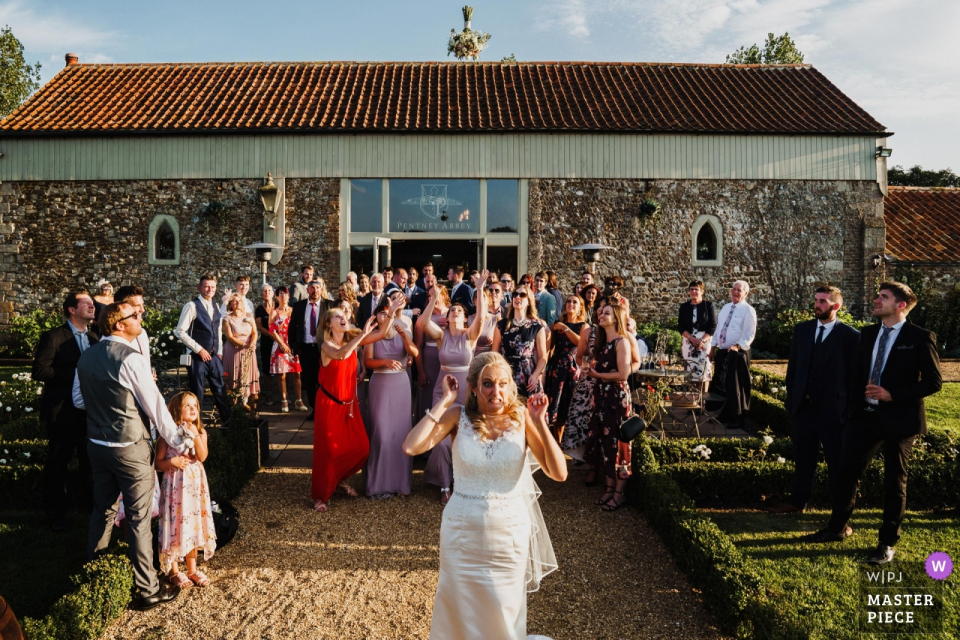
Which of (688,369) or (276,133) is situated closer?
(688,369)

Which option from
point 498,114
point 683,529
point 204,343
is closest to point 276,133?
point 498,114

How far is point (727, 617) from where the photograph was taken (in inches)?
156

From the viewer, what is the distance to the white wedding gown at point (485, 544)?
10.6 feet

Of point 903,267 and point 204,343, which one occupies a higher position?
point 903,267

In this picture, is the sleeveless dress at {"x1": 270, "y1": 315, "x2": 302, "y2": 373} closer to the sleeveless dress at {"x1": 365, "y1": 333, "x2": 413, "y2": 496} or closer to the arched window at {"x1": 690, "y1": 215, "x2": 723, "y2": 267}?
the sleeveless dress at {"x1": 365, "y1": 333, "x2": 413, "y2": 496}

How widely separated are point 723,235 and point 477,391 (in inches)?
584

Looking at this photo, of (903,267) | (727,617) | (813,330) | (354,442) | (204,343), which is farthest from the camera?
(903,267)

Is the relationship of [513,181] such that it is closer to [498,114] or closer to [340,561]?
[498,114]

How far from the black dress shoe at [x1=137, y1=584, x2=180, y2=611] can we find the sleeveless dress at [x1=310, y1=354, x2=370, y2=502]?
1.74 m

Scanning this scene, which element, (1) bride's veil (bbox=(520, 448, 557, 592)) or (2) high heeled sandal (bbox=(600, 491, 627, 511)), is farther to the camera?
(2) high heeled sandal (bbox=(600, 491, 627, 511))

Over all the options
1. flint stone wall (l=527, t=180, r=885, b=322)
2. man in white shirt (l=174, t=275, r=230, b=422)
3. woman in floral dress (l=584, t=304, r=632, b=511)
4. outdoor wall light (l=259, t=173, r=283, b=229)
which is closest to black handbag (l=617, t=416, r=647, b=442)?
woman in floral dress (l=584, t=304, r=632, b=511)

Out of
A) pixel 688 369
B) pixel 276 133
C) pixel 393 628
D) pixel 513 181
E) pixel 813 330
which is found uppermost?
pixel 276 133

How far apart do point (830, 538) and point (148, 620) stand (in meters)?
5.27

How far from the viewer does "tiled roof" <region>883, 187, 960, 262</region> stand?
59.0ft
